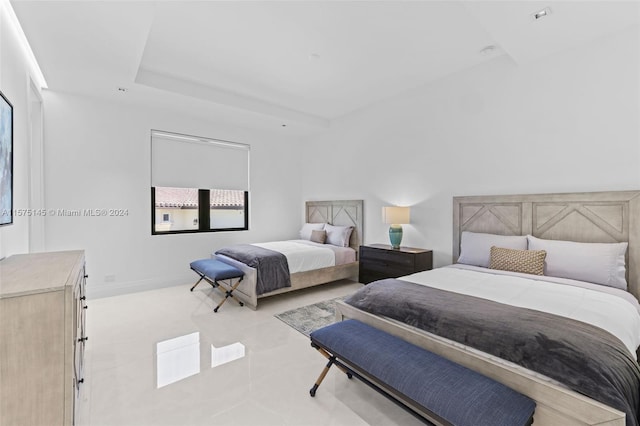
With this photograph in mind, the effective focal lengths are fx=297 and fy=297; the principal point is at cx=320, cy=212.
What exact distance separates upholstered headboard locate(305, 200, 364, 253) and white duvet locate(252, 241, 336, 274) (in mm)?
764

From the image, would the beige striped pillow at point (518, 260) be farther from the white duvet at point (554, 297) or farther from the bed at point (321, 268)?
the bed at point (321, 268)

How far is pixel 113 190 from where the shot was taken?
423cm

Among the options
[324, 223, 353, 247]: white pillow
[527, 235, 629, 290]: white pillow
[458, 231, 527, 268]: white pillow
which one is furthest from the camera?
[324, 223, 353, 247]: white pillow

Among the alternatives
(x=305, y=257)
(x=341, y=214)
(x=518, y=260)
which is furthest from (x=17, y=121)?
(x=518, y=260)

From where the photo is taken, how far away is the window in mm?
4668

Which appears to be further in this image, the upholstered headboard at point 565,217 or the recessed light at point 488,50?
the recessed light at point 488,50

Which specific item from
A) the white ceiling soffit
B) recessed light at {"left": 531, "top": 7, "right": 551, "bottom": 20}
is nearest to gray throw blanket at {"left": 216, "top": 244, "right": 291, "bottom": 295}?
the white ceiling soffit

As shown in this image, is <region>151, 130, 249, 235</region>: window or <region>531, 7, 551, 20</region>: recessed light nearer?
<region>531, 7, 551, 20</region>: recessed light

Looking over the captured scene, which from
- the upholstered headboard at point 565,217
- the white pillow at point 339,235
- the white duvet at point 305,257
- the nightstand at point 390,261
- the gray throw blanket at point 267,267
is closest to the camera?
the upholstered headboard at point 565,217

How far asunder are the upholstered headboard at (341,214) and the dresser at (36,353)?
13.5 ft

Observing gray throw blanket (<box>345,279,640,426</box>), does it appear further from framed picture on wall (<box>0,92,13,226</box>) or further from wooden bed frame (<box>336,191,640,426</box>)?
framed picture on wall (<box>0,92,13,226</box>)

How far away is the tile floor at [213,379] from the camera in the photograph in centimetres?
184

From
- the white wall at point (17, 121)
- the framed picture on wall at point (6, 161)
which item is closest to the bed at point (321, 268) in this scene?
the white wall at point (17, 121)

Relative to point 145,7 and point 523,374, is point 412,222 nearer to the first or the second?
point 523,374
